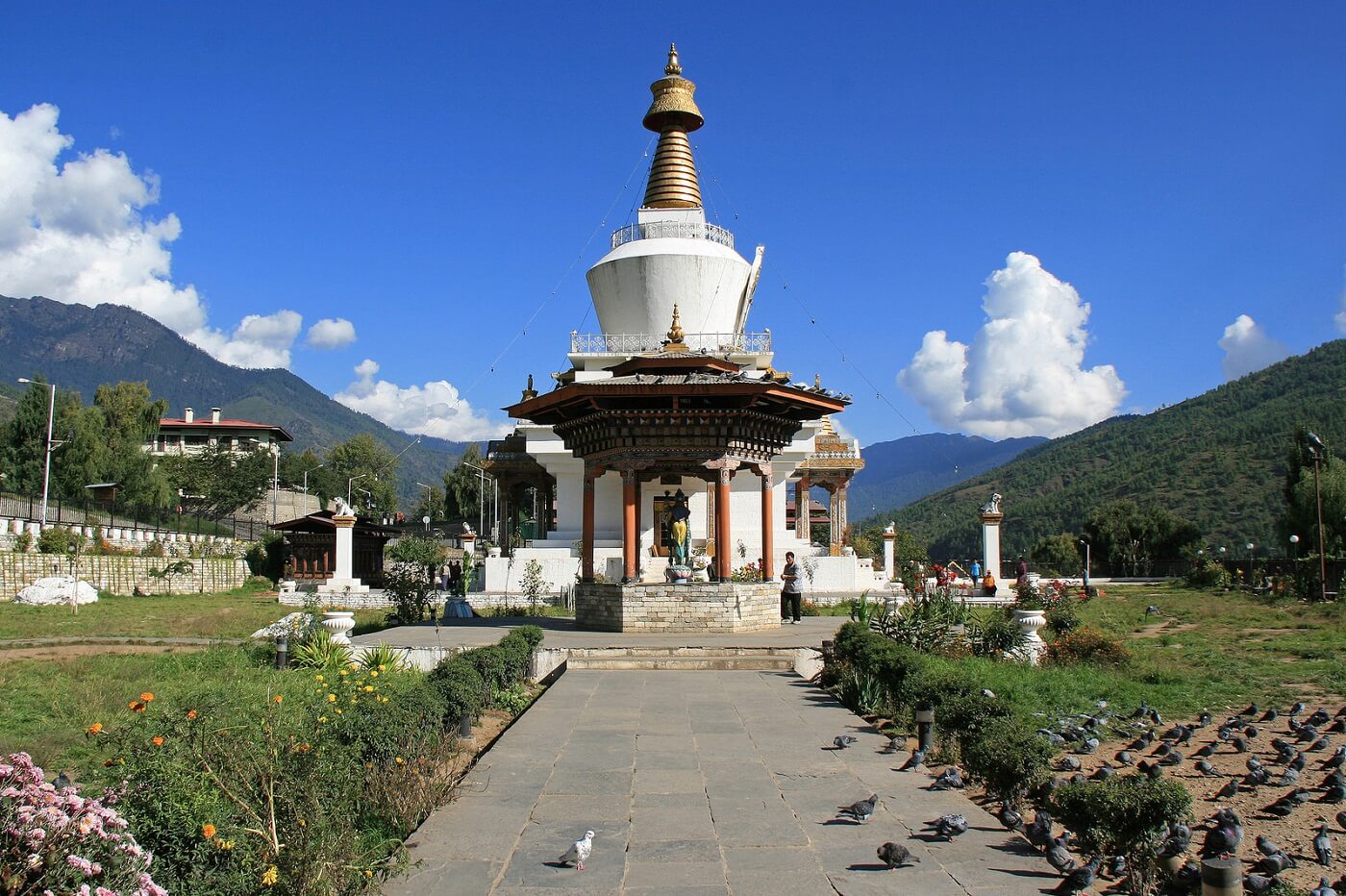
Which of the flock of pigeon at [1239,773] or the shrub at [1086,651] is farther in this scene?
the shrub at [1086,651]

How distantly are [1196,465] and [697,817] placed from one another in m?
111

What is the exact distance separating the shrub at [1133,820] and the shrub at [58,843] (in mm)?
4742

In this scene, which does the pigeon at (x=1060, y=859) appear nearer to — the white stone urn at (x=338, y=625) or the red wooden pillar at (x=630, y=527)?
the white stone urn at (x=338, y=625)

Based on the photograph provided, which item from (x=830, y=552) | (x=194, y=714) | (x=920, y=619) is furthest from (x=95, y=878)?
(x=830, y=552)

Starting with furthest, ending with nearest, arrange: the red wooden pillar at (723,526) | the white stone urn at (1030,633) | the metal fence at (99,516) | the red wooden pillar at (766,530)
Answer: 1. the metal fence at (99,516)
2. the red wooden pillar at (766,530)
3. the red wooden pillar at (723,526)
4. the white stone urn at (1030,633)

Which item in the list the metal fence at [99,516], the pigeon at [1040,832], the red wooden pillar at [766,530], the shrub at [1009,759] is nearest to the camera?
the pigeon at [1040,832]

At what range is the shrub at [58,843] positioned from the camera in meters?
3.93

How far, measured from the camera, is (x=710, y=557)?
29641 mm

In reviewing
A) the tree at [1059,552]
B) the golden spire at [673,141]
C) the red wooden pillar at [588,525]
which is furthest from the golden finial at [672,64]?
the tree at [1059,552]

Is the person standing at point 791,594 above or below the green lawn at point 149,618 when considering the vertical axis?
above

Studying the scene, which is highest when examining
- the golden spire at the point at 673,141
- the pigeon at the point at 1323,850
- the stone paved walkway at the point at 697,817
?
the golden spire at the point at 673,141

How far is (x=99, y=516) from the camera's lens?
47.9m

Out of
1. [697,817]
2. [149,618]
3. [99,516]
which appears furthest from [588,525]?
[99,516]

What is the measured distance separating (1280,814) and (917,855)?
3.75m
